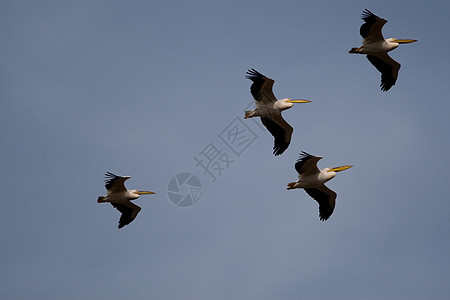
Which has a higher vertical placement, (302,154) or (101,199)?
(101,199)

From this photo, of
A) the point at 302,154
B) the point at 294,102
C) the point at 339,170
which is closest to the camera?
the point at 302,154

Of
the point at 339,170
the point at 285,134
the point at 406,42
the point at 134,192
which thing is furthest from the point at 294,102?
the point at 134,192

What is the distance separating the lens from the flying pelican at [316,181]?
53.0ft

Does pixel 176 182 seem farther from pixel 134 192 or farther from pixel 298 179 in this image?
pixel 298 179

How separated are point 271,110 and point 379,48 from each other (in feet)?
12.2

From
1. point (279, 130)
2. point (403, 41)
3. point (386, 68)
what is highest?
point (279, 130)

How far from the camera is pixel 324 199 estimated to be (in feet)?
56.9

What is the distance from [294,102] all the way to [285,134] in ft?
3.52

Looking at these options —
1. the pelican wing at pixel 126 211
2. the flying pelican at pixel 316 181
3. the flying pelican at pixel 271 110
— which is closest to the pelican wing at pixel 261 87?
the flying pelican at pixel 271 110

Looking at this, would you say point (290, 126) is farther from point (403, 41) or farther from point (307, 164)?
point (403, 41)

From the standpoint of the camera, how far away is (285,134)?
1827 centimetres

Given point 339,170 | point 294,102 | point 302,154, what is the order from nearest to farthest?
point 302,154, point 339,170, point 294,102

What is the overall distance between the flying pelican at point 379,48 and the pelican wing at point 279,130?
2920 millimetres

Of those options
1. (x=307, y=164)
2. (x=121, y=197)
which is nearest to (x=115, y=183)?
(x=121, y=197)
